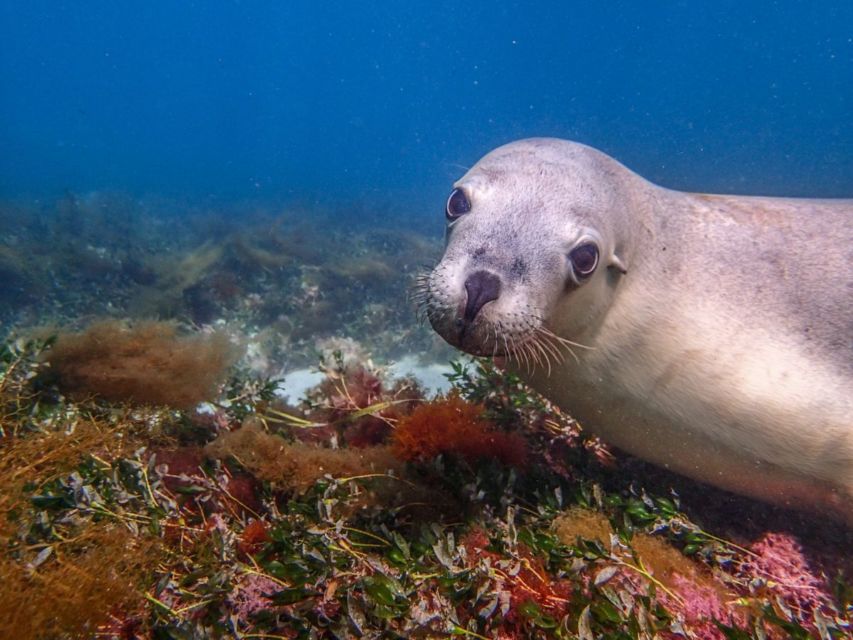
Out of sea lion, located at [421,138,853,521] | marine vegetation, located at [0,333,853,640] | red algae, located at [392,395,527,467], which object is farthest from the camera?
red algae, located at [392,395,527,467]

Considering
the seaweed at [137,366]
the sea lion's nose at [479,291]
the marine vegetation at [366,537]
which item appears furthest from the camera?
the seaweed at [137,366]

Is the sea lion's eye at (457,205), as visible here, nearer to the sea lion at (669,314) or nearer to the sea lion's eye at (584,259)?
the sea lion at (669,314)

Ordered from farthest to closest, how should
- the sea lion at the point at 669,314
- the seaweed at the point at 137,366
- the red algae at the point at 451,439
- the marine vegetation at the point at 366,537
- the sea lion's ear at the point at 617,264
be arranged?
the seaweed at the point at 137,366
the red algae at the point at 451,439
the sea lion's ear at the point at 617,264
the sea lion at the point at 669,314
the marine vegetation at the point at 366,537

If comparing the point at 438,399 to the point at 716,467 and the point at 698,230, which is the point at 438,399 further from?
the point at 698,230

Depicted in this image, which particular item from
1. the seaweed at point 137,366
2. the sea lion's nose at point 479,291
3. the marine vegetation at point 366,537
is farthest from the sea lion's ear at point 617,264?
the seaweed at point 137,366

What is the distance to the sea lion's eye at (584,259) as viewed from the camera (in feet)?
7.11

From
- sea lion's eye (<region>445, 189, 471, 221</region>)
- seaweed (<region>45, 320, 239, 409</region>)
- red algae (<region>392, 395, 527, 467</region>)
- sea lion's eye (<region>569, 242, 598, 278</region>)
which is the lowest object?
seaweed (<region>45, 320, 239, 409</region>)

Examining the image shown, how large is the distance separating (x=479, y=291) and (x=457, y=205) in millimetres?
637

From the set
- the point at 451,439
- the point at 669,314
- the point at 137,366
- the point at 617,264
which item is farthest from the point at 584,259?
the point at 137,366

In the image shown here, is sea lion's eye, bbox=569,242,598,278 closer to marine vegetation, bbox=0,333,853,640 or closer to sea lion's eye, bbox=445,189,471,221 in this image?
sea lion's eye, bbox=445,189,471,221

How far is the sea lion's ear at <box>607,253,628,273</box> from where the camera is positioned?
231 cm

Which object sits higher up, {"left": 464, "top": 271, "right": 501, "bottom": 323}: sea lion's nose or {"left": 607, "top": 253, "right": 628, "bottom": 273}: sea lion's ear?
{"left": 607, "top": 253, "right": 628, "bottom": 273}: sea lion's ear

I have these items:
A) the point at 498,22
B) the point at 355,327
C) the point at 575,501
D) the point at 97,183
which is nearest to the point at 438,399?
the point at 575,501

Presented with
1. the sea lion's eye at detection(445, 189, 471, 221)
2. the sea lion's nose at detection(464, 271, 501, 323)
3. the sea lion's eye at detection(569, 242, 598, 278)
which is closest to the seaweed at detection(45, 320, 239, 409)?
the sea lion's eye at detection(445, 189, 471, 221)
